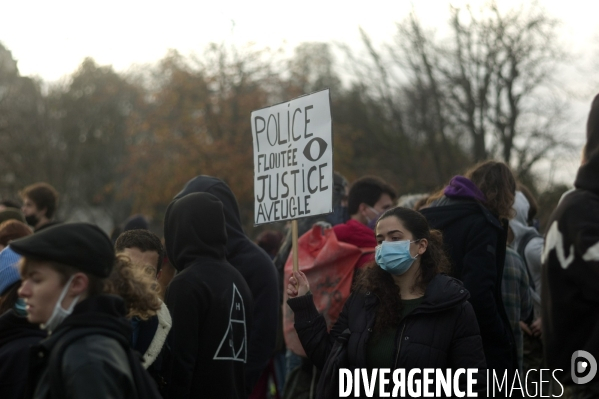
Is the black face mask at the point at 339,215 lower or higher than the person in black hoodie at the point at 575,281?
higher

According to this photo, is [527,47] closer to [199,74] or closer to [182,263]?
[199,74]

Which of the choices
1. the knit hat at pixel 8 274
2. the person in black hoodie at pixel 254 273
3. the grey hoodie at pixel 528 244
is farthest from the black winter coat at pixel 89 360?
the grey hoodie at pixel 528 244

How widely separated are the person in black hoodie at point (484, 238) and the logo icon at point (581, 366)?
1.80 meters

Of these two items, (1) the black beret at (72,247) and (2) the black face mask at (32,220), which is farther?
(2) the black face mask at (32,220)

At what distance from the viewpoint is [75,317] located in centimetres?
345

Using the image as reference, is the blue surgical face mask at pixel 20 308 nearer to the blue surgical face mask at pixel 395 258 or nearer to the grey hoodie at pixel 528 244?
the blue surgical face mask at pixel 395 258

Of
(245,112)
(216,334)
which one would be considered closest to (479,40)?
(245,112)

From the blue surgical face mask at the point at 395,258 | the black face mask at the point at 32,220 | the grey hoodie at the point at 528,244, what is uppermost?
the black face mask at the point at 32,220

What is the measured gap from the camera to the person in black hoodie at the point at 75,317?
3283 mm

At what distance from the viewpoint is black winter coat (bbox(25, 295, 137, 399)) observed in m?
3.24

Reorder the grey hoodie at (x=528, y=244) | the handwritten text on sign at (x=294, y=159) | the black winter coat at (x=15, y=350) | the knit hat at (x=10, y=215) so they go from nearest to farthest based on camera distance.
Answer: the black winter coat at (x=15, y=350) → the handwritten text on sign at (x=294, y=159) → the knit hat at (x=10, y=215) → the grey hoodie at (x=528, y=244)

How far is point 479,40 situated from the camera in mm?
28031

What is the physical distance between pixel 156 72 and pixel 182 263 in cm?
4061

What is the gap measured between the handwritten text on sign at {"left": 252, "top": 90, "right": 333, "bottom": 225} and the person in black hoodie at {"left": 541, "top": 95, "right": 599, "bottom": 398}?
1.93m
